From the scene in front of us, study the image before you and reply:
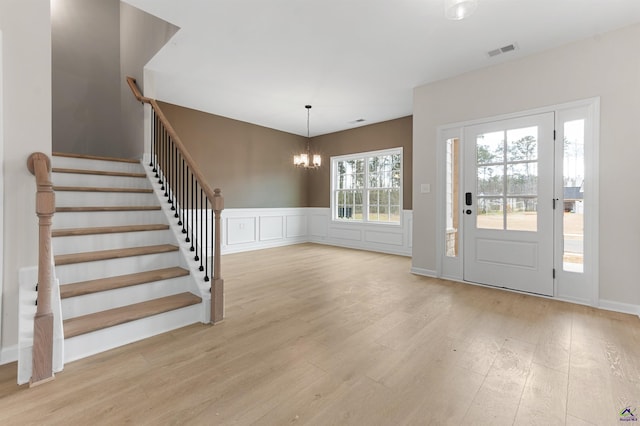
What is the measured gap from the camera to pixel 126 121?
4504mm

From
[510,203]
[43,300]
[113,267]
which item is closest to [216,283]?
[113,267]

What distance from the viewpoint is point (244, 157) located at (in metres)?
6.28

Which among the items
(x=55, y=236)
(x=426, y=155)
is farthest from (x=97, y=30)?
(x=426, y=155)

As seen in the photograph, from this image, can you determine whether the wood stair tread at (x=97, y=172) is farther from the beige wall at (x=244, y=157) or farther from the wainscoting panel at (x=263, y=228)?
the wainscoting panel at (x=263, y=228)

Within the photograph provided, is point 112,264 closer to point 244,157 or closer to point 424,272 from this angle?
point 424,272

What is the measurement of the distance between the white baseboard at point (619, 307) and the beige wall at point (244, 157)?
569 cm

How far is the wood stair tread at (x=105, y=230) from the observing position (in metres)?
2.46

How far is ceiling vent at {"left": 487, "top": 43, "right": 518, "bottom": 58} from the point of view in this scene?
3133 mm

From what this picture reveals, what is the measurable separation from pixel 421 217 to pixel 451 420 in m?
3.11

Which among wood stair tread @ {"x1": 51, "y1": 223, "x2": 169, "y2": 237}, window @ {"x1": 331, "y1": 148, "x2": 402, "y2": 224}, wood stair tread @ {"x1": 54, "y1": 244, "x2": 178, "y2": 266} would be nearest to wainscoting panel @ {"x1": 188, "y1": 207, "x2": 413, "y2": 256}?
window @ {"x1": 331, "y1": 148, "x2": 402, "y2": 224}

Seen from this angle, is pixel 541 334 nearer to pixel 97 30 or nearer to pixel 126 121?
pixel 126 121

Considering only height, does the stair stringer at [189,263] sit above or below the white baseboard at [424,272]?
above

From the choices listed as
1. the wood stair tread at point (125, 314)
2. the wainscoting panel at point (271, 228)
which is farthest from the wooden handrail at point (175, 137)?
the wainscoting panel at point (271, 228)

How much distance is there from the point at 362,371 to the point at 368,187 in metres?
5.15
